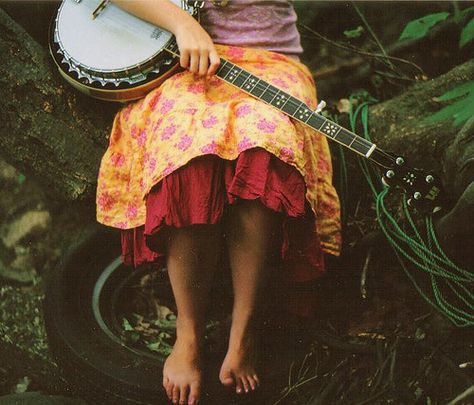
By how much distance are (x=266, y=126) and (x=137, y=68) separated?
0.46 meters

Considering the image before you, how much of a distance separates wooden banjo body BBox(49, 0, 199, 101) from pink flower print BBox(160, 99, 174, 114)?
4.4 inches

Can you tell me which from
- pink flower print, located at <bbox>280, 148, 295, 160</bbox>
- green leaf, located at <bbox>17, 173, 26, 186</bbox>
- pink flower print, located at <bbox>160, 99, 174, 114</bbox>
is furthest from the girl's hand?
green leaf, located at <bbox>17, 173, 26, 186</bbox>

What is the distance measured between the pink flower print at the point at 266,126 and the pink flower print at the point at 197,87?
0.24m

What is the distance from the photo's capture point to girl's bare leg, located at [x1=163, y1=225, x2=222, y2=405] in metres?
1.58

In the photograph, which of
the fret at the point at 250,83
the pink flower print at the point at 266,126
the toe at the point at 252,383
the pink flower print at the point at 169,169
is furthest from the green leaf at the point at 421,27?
the toe at the point at 252,383

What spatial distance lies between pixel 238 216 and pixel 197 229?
11 cm

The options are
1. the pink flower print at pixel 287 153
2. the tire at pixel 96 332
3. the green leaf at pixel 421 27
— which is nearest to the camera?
the pink flower print at pixel 287 153

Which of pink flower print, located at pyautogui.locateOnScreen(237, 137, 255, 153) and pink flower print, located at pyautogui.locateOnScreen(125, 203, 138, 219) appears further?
pink flower print, located at pyautogui.locateOnScreen(125, 203, 138, 219)

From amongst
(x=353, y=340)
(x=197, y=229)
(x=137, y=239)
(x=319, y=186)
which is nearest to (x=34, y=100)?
(x=137, y=239)

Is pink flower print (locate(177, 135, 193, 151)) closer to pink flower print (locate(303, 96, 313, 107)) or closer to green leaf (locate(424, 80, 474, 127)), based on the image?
pink flower print (locate(303, 96, 313, 107))

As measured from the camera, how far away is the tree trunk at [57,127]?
6.49 feet

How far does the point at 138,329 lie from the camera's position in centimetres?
211

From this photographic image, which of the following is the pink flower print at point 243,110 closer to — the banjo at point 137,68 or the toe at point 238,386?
the banjo at point 137,68

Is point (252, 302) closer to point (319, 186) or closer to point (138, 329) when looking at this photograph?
point (319, 186)
